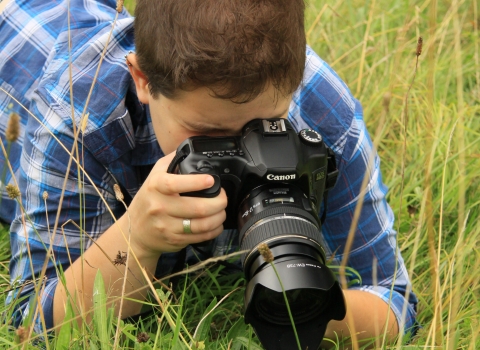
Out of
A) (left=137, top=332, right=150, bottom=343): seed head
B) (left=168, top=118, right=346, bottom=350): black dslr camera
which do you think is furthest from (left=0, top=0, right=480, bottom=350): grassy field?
(left=168, top=118, right=346, bottom=350): black dslr camera

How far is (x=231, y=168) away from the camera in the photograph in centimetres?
132

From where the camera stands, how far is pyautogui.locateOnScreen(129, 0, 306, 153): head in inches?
50.8

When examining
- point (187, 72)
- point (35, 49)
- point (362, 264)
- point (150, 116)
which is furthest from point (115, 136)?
point (362, 264)

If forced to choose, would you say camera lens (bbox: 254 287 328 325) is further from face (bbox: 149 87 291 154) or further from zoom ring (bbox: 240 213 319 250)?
face (bbox: 149 87 291 154)

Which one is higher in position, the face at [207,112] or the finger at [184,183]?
the face at [207,112]

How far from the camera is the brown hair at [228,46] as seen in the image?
1.29 metres

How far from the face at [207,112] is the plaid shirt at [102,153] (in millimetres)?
181

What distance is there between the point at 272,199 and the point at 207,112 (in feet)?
0.69

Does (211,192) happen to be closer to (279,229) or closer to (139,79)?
(279,229)

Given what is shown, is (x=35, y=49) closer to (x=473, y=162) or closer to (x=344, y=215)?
(x=344, y=215)

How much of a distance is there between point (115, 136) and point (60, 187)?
0.54 feet

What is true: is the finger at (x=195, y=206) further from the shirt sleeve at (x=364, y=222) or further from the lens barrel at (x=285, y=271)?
the shirt sleeve at (x=364, y=222)

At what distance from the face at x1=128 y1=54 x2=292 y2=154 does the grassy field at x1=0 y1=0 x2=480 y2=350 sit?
0.23 meters

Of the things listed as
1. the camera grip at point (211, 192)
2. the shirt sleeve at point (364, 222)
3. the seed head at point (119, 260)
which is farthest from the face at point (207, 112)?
the shirt sleeve at point (364, 222)
